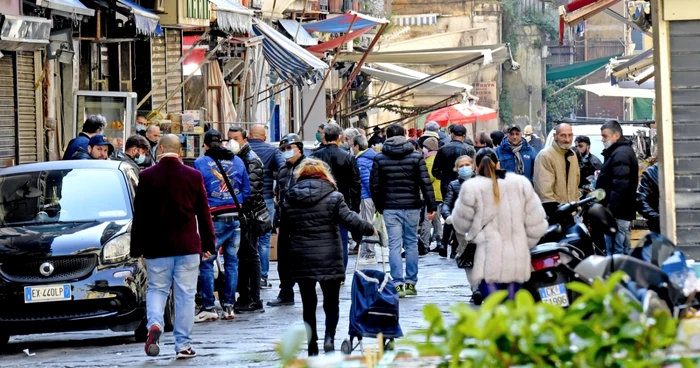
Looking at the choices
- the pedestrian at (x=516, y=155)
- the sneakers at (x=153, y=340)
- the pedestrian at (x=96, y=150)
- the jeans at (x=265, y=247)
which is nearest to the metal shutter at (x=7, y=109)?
the pedestrian at (x=96, y=150)

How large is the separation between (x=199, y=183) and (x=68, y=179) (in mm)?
2303

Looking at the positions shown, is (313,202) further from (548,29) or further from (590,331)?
(548,29)

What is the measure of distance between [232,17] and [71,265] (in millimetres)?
13361

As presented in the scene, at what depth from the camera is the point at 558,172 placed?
15.1 metres

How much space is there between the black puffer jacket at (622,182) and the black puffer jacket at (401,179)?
193 cm

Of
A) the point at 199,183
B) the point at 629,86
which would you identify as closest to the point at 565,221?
the point at 199,183

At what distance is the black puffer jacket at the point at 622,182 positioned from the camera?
14.5 meters

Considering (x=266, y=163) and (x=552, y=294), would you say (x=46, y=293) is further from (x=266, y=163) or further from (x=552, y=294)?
(x=266, y=163)

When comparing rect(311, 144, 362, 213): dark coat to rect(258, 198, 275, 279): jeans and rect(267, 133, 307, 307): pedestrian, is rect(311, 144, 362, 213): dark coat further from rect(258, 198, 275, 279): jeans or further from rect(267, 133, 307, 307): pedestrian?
rect(258, 198, 275, 279): jeans

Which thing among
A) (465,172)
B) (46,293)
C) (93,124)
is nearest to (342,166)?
(465,172)

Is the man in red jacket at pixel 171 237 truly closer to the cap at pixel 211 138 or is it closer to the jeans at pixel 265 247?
the cap at pixel 211 138

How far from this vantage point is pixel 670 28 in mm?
10172

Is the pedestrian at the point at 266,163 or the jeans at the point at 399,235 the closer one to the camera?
the jeans at the point at 399,235

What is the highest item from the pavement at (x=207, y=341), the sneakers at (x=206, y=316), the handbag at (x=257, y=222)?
the handbag at (x=257, y=222)
